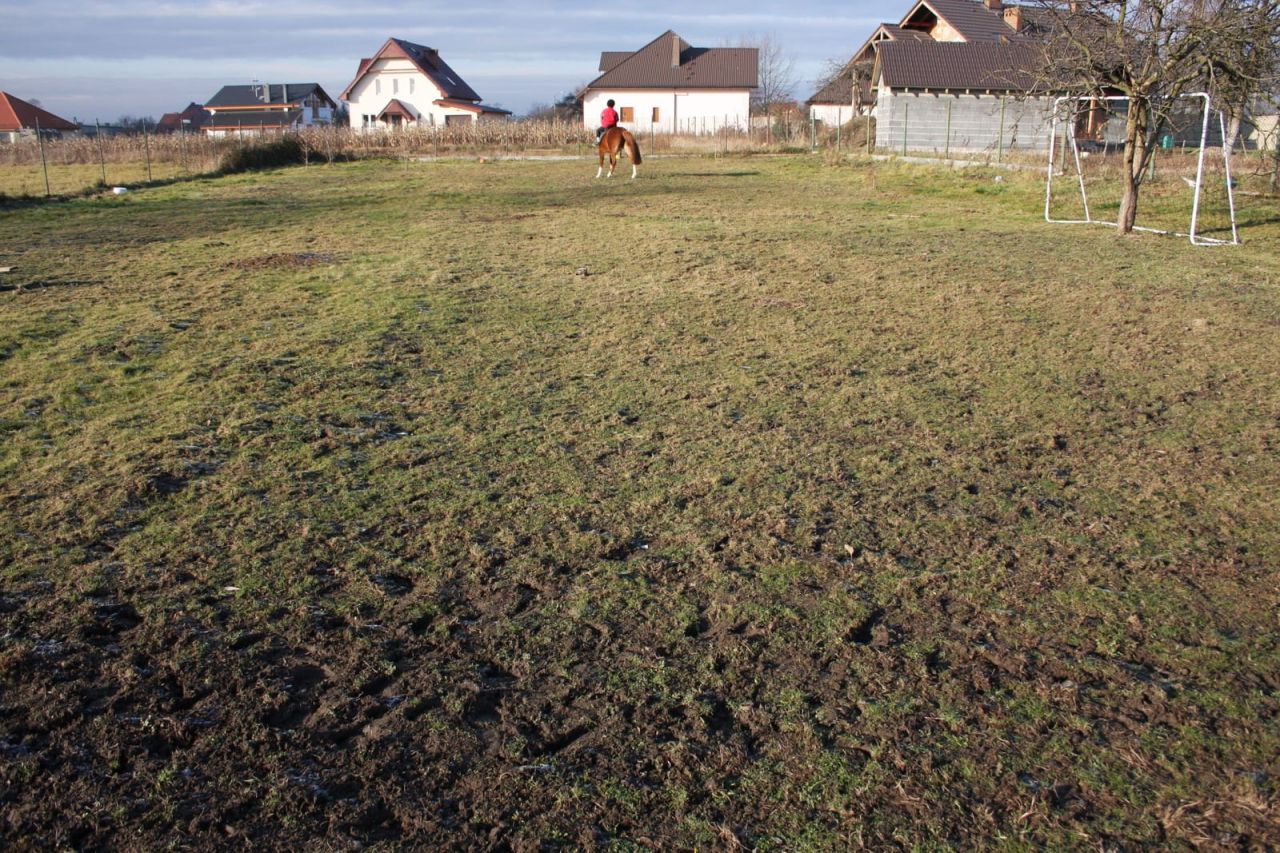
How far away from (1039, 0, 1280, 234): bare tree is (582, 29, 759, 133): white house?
4956cm

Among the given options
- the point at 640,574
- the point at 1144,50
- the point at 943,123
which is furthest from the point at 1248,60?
the point at 943,123

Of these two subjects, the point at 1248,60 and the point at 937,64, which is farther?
the point at 937,64

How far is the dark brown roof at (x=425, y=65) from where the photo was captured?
225 feet

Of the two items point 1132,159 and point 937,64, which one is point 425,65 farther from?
point 1132,159

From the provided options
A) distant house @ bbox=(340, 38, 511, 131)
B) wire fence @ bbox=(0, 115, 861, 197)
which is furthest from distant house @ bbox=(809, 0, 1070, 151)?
distant house @ bbox=(340, 38, 511, 131)

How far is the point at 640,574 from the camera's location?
12.8 ft

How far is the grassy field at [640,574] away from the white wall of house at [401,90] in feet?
214

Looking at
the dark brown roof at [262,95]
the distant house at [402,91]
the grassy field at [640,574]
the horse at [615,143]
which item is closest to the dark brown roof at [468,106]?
the distant house at [402,91]

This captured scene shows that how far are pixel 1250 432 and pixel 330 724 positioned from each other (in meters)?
5.32

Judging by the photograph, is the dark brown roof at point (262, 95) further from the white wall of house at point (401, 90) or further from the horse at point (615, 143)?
the horse at point (615, 143)

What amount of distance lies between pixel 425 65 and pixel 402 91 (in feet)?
8.24

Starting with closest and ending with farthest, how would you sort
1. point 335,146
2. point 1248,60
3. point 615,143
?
point 1248,60 → point 615,143 → point 335,146

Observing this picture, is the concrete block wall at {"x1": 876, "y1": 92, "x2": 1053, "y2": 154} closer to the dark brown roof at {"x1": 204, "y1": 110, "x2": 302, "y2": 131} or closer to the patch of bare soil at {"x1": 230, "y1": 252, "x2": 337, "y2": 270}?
the patch of bare soil at {"x1": 230, "y1": 252, "x2": 337, "y2": 270}

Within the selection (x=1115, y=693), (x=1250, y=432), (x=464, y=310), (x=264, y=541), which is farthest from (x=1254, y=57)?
(x=264, y=541)
